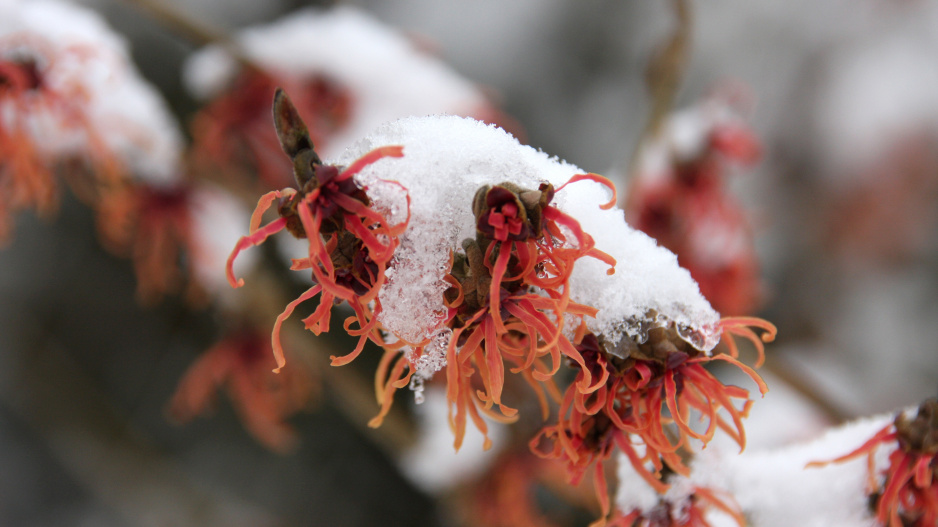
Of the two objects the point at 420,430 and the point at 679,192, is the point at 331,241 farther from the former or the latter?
the point at 420,430

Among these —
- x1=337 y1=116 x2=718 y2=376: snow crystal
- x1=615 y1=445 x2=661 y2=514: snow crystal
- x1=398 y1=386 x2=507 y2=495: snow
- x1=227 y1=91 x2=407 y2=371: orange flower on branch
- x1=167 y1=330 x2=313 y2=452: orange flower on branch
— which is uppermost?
x1=337 y1=116 x2=718 y2=376: snow crystal

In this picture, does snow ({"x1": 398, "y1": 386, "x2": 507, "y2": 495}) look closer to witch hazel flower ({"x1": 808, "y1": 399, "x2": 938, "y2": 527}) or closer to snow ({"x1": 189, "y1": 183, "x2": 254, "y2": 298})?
snow ({"x1": 189, "y1": 183, "x2": 254, "y2": 298})

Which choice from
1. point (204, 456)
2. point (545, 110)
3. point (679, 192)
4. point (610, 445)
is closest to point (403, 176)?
point (610, 445)

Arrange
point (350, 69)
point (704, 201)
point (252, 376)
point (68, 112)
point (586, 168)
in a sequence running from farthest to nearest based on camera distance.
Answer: point (586, 168)
point (252, 376)
point (350, 69)
point (704, 201)
point (68, 112)

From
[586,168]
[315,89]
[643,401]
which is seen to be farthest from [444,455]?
[586,168]

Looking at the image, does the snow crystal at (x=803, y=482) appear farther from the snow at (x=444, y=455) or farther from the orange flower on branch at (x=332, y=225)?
the snow at (x=444, y=455)

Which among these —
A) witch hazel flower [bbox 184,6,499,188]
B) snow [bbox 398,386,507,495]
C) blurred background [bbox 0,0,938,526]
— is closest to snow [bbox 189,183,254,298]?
witch hazel flower [bbox 184,6,499,188]

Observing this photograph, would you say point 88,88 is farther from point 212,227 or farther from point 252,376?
point 252,376
